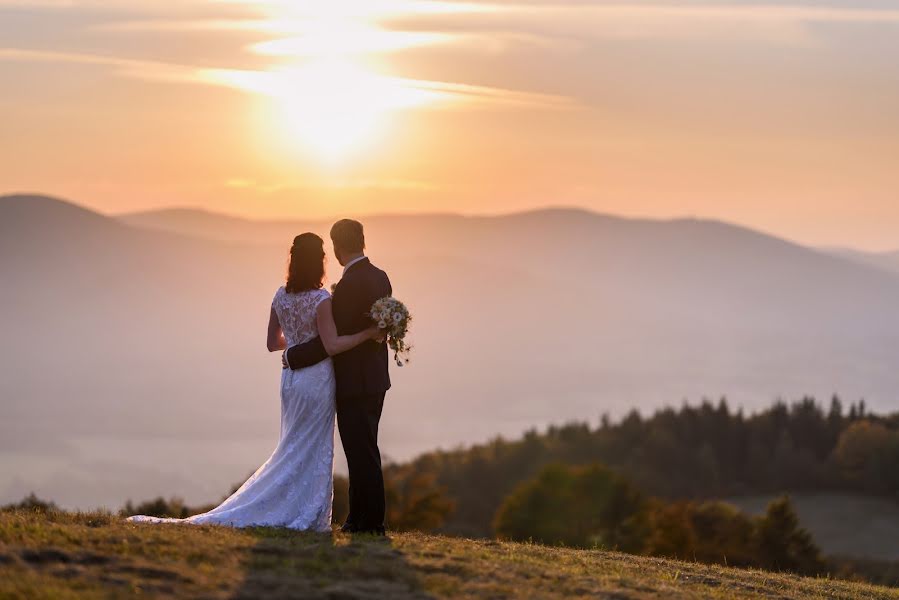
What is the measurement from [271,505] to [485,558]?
264cm

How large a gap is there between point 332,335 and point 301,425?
1.25 metres

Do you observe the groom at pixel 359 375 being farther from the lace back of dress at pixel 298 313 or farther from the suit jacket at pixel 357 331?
the lace back of dress at pixel 298 313

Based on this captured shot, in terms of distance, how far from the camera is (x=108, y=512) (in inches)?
567

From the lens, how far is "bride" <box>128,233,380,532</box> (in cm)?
1402

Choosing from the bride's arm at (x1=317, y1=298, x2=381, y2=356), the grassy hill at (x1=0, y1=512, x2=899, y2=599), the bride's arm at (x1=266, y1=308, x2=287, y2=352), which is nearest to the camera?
the grassy hill at (x1=0, y1=512, x2=899, y2=599)

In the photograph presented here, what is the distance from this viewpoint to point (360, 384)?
14070mm

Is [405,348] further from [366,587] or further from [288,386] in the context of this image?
[366,587]

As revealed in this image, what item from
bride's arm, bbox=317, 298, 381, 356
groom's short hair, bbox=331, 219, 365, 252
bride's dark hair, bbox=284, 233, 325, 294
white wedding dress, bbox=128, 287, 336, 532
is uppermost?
groom's short hair, bbox=331, 219, 365, 252

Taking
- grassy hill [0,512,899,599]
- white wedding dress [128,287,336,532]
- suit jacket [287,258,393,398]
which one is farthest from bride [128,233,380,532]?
grassy hill [0,512,899,599]

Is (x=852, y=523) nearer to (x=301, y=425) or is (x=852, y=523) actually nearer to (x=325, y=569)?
(x=301, y=425)

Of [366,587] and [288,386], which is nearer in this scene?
[366,587]

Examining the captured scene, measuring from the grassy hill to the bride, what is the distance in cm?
63

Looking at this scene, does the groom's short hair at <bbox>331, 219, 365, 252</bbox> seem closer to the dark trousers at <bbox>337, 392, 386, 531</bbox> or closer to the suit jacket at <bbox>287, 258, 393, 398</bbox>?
the suit jacket at <bbox>287, 258, 393, 398</bbox>

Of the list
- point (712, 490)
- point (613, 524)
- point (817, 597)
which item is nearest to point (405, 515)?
point (613, 524)
